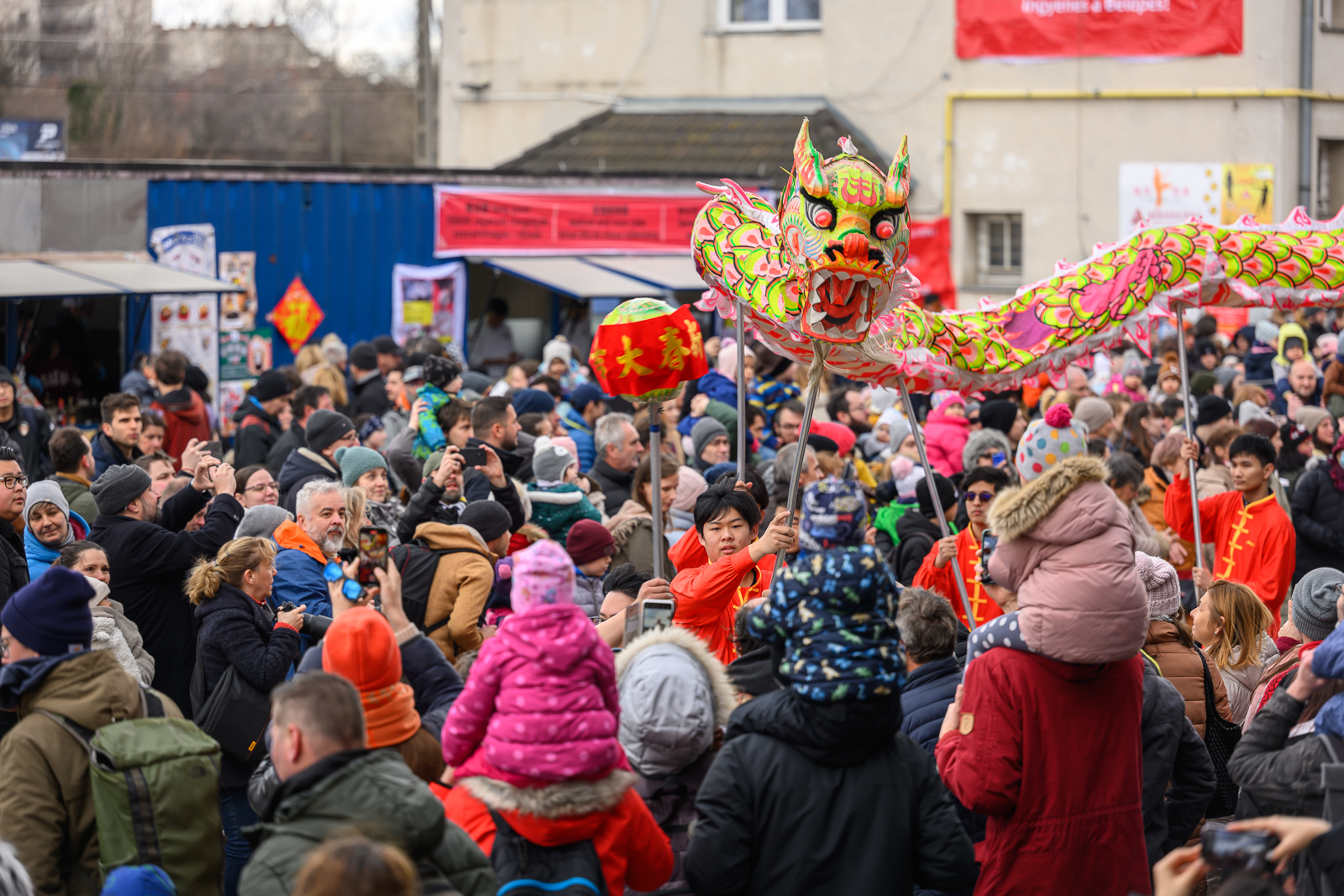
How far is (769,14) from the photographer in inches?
853

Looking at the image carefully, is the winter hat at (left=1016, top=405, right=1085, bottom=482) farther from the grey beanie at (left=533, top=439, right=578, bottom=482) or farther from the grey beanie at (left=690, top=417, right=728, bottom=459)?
the grey beanie at (left=690, top=417, right=728, bottom=459)

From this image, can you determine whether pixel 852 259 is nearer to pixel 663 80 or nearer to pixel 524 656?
pixel 524 656

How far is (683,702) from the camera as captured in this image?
3.81 m

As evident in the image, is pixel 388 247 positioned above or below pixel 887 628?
above

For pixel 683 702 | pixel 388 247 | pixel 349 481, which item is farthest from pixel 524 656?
pixel 388 247

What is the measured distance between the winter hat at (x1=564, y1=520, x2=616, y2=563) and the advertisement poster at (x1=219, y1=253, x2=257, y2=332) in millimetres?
10054

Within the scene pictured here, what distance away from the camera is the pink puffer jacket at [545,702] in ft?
11.1

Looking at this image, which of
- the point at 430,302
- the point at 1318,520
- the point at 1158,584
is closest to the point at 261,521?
the point at 1158,584

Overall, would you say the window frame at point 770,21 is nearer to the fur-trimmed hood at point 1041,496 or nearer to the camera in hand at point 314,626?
the camera in hand at point 314,626

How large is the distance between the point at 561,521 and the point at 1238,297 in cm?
339

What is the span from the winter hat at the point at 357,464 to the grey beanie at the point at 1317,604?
4212 millimetres

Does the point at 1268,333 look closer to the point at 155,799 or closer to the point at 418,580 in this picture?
the point at 418,580

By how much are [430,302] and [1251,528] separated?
11.7 meters

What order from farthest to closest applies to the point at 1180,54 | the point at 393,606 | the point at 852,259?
the point at 1180,54 → the point at 852,259 → the point at 393,606
